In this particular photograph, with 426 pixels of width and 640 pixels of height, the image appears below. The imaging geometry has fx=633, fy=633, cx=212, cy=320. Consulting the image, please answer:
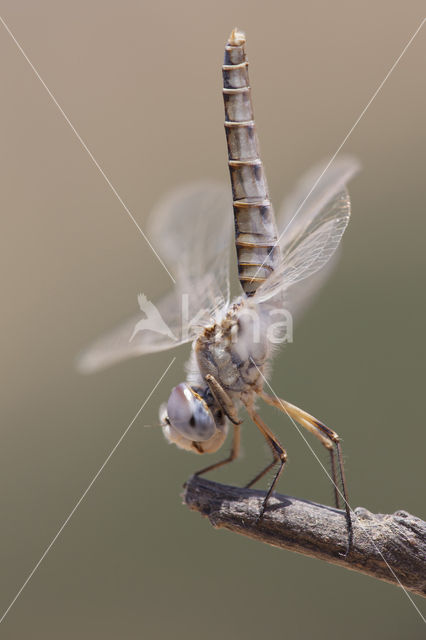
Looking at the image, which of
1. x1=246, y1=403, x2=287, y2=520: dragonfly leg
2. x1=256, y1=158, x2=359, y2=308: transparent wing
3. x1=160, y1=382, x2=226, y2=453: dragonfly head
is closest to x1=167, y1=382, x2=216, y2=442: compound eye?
x1=160, y1=382, x2=226, y2=453: dragonfly head

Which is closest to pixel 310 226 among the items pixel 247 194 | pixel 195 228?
pixel 247 194

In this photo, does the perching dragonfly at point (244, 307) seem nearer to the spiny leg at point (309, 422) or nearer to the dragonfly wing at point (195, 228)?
the spiny leg at point (309, 422)

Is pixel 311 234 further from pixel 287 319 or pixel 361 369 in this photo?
pixel 361 369

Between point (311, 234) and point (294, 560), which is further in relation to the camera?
point (294, 560)

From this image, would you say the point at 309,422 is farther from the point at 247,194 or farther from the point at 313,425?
the point at 247,194

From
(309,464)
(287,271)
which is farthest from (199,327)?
(309,464)

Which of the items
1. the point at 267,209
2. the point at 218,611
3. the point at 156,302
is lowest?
the point at 218,611

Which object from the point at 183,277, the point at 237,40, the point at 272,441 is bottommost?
the point at 272,441
